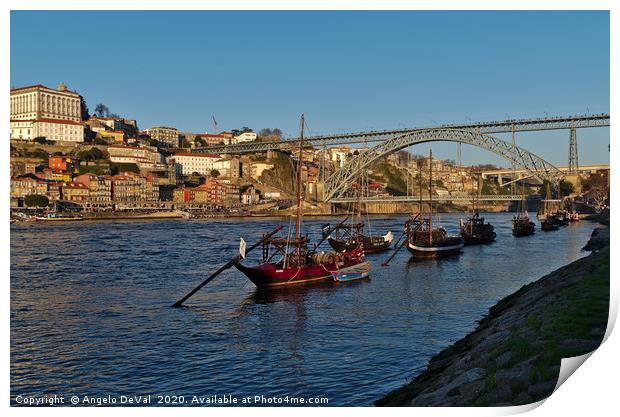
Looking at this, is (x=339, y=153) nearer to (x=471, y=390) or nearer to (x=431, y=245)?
(x=431, y=245)

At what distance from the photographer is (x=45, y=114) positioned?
61.7m

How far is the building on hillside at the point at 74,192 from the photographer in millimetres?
52750

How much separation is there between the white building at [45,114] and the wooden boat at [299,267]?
43.7m

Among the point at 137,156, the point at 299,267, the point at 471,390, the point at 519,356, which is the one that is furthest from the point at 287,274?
the point at 137,156

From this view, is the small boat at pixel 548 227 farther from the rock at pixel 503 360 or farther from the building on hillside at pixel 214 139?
the building on hillside at pixel 214 139

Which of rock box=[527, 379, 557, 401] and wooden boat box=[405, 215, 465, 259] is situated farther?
wooden boat box=[405, 215, 465, 259]

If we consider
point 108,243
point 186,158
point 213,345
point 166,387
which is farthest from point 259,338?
point 186,158

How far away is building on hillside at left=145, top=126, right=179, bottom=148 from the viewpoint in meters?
97.1

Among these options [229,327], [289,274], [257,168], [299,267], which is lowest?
[229,327]

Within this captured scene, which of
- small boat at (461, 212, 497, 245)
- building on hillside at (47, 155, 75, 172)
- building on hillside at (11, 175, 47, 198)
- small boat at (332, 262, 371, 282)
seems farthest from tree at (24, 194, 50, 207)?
small boat at (332, 262, 371, 282)

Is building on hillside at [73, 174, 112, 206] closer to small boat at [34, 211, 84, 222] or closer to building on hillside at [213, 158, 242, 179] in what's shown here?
small boat at [34, 211, 84, 222]

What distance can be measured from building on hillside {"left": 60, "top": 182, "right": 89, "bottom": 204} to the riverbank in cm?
5014

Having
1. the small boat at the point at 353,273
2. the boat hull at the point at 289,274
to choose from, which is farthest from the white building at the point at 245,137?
the boat hull at the point at 289,274

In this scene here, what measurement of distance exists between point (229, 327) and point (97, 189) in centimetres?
5041
